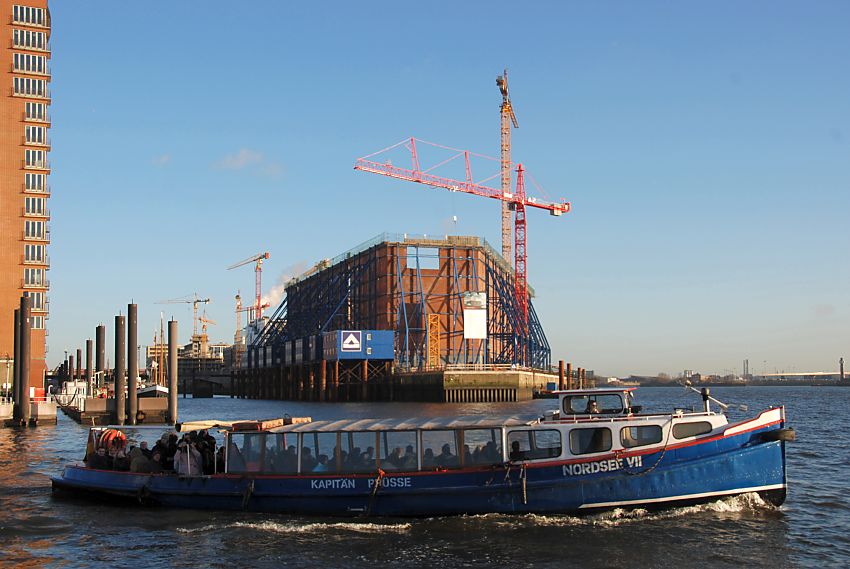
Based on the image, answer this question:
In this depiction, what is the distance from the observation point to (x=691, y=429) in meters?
22.7

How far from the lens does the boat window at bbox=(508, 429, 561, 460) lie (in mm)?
22797

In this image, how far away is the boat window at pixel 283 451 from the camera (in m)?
24.3

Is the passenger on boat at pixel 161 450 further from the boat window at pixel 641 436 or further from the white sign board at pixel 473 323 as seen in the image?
the white sign board at pixel 473 323

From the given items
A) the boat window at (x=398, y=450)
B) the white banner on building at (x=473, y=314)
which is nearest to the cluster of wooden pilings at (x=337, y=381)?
the white banner on building at (x=473, y=314)

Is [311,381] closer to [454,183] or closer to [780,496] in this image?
[454,183]

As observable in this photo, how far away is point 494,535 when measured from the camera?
21812 mm

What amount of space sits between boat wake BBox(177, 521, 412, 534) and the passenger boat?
511mm

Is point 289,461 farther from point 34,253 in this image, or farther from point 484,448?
point 34,253

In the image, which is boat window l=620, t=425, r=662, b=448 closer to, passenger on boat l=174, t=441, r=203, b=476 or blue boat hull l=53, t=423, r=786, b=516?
blue boat hull l=53, t=423, r=786, b=516

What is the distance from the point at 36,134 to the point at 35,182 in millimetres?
5483

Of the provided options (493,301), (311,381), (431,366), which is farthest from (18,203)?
(493,301)

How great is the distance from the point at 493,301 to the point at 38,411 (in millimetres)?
75379

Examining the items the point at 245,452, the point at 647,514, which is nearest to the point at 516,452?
the point at 647,514

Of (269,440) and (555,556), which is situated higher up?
(269,440)
